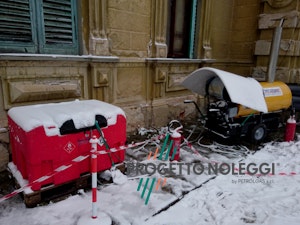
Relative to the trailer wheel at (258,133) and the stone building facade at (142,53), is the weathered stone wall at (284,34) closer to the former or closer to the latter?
the stone building facade at (142,53)

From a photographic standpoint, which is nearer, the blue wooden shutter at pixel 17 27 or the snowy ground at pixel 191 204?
the snowy ground at pixel 191 204

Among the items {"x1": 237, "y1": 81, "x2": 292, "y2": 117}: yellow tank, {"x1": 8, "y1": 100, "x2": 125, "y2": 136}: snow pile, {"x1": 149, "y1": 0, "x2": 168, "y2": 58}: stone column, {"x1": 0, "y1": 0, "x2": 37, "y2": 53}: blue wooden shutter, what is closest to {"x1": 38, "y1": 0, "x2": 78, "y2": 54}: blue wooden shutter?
{"x1": 0, "y1": 0, "x2": 37, "y2": 53}: blue wooden shutter

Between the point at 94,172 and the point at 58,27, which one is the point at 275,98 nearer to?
the point at 94,172

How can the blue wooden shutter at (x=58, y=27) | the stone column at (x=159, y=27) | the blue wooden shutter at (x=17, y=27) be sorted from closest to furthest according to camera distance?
the blue wooden shutter at (x=17, y=27)
the blue wooden shutter at (x=58, y=27)
the stone column at (x=159, y=27)

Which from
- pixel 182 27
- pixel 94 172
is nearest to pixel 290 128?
pixel 182 27

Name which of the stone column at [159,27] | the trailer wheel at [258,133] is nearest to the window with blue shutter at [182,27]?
the stone column at [159,27]

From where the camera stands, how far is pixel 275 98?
5.27m

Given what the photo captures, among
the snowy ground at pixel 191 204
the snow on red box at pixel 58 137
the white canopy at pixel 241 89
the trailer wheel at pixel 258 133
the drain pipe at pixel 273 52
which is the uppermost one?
the drain pipe at pixel 273 52

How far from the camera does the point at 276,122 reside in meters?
5.72

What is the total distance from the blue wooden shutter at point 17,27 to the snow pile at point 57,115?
1288 millimetres

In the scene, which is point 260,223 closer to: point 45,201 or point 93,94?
point 45,201

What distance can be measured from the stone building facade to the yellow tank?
1987 mm

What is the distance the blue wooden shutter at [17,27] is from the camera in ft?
12.3

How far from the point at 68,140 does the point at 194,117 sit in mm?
5142
